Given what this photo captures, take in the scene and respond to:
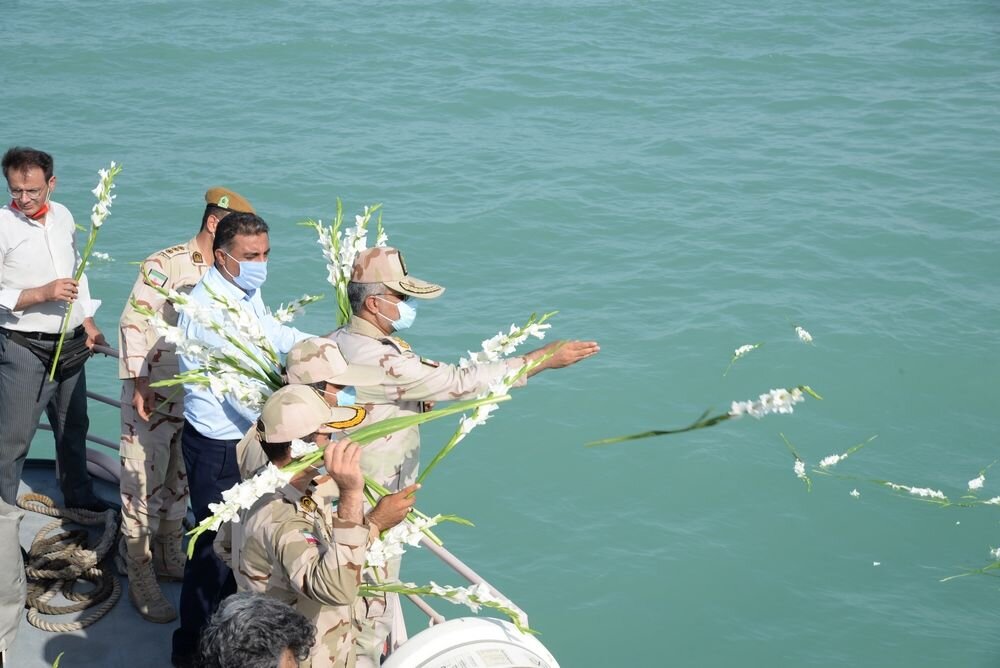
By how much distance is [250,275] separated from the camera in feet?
17.1

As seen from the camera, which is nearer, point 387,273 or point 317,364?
point 317,364

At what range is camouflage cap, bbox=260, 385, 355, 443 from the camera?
3.97 m

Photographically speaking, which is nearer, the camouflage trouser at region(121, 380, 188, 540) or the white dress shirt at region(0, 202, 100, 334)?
the camouflage trouser at region(121, 380, 188, 540)

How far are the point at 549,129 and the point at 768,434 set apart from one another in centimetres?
853

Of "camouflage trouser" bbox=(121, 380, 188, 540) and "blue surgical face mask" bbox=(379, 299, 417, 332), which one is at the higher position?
"blue surgical face mask" bbox=(379, 299, 417, 332)

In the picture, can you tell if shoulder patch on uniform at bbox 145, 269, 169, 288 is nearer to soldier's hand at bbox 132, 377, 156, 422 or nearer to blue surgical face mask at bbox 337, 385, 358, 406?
soldier's hand at bbox 132, 377, 156, 422

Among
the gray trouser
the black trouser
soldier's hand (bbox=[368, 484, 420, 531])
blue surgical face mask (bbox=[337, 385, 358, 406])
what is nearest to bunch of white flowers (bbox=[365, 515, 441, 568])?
soldier's hand (bbox=[368, 484, 420, 531])

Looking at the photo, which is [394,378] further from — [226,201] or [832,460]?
[832,460]

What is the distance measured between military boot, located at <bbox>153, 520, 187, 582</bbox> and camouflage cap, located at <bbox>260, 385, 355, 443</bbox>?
2.22 metres

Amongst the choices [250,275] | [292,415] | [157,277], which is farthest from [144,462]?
[292,415]

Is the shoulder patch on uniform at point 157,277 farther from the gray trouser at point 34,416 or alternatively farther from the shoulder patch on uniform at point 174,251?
the gray trouser at point 34,416

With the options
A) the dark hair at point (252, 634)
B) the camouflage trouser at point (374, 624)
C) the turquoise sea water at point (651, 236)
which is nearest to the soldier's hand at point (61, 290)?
the camouflage trouser at point (374, 624)

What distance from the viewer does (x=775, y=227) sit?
52.3ft

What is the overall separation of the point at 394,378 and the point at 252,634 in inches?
62.0
